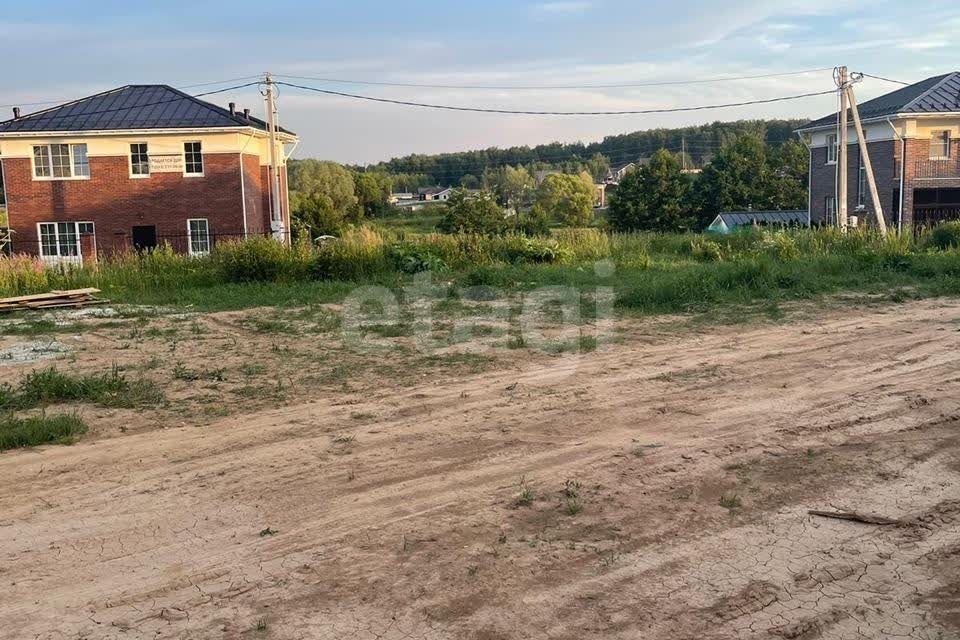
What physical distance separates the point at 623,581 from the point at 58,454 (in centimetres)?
442

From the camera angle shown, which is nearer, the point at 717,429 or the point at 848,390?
the point at 717,429

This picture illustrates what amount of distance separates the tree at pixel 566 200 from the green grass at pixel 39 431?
208ft

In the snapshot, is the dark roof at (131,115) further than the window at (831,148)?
No

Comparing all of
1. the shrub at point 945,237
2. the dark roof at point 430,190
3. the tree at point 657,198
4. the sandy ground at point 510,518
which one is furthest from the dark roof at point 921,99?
the dark roof at point 430,190

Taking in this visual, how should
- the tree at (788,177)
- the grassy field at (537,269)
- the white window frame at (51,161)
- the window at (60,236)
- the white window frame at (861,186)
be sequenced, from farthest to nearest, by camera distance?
the tree at (788,177)
the white window frame at (861,186)
the window at (60,236)
the white window frame at (51,161)
the grassy field at (537,269)

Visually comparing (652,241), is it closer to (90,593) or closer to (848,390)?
(848,390)

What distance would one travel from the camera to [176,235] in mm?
32375

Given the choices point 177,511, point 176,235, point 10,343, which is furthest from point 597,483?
point 176,235

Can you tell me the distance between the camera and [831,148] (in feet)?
129

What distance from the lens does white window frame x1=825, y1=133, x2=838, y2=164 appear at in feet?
126

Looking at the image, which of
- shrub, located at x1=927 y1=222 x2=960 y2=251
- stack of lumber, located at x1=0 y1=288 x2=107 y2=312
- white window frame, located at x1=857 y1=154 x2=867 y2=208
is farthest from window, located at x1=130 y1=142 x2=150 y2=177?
white window frame, located at x1=857 y1=154 x2=867 y2=208

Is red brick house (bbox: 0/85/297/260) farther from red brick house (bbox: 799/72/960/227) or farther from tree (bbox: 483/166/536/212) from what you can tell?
tree (bbox: 483/166/536/212)

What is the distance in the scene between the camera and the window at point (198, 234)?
3244cm

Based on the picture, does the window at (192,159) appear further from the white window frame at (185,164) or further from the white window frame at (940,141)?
the white window frame at (940,141)
